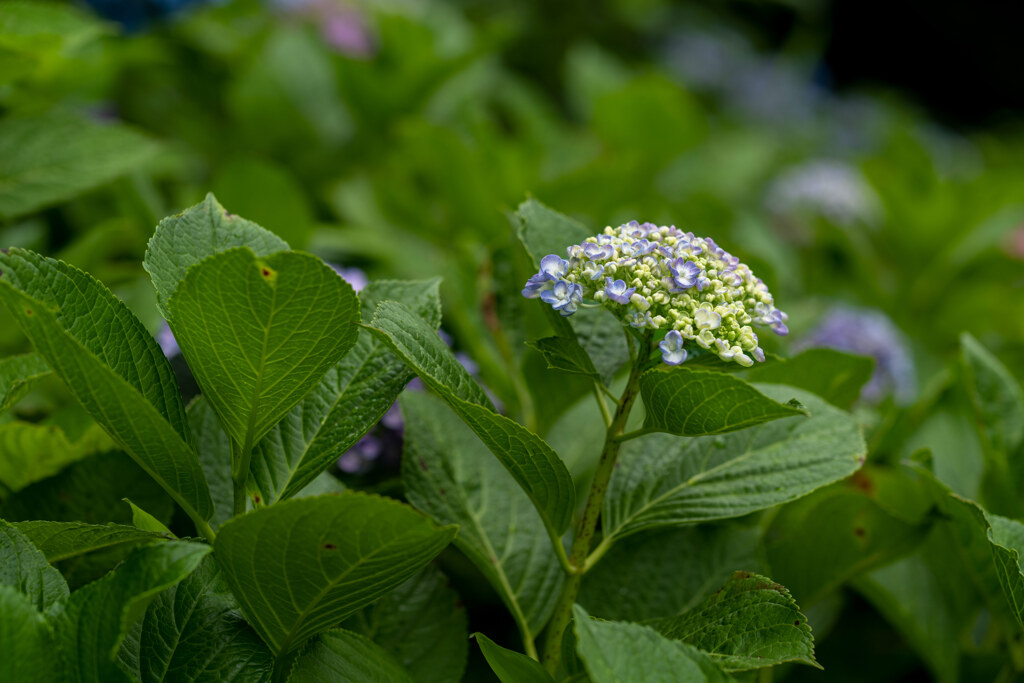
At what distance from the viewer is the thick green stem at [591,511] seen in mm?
724

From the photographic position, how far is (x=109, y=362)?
669mm

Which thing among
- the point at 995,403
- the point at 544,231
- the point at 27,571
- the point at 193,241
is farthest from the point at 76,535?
the point at 995,403

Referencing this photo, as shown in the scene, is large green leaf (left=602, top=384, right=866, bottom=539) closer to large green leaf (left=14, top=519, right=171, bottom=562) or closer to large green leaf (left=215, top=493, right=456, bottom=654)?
large green leaf (left=215, top=493, right=456, bottom=654)

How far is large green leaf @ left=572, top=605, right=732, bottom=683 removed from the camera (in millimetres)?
587

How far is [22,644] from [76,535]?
120 mm

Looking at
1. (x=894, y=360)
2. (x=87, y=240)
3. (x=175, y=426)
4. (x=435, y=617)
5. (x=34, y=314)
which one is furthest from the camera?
(x=894, y=360)

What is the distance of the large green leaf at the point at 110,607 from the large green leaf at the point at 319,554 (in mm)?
48

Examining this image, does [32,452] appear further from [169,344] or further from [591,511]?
[591,511]

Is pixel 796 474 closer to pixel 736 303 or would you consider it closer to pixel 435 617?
pixel 736 303

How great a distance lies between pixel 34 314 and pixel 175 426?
162mm

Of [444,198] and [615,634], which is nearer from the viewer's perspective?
[615,634]

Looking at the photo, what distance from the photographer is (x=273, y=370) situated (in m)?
0.66

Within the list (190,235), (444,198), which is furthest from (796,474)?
(444,198)

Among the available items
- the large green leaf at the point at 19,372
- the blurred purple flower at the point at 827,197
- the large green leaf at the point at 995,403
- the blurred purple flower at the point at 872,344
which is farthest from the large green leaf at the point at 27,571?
the blurred purple flower at the point at 827,197
